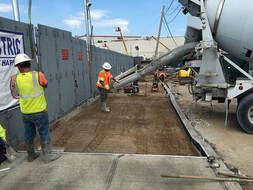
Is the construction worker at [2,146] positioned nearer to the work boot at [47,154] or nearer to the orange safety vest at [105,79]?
the work boot at [47,154]

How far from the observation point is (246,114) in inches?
313

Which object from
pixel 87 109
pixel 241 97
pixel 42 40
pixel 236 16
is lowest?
pixel 87 109

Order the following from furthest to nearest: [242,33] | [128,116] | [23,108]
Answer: [128,116] → [242,33] → [23,108]

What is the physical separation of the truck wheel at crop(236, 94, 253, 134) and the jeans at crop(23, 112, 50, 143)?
15.9 feet

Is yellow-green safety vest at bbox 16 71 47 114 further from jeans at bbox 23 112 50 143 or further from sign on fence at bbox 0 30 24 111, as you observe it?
sign on fence at bbox 0 30 24 111

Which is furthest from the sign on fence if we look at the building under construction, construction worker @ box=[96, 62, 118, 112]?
construction worker @ box=[96, 62, 118, 112]

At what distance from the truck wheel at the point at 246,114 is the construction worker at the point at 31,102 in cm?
472

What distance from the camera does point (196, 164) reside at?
5328 mm

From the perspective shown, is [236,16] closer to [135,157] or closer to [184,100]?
[135,157]

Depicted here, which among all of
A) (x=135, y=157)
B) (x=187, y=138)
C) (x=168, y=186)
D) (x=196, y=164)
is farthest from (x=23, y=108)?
(x=187, y=138)

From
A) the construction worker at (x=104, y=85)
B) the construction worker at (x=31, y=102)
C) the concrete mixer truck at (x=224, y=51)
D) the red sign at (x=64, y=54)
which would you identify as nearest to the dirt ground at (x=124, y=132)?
the construction worker at (x=104, y=85)

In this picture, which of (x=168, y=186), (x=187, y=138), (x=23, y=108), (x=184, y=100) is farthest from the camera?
(x=184, y=100)

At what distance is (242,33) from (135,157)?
4643 mm

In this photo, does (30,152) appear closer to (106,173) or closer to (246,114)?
(106,173)
